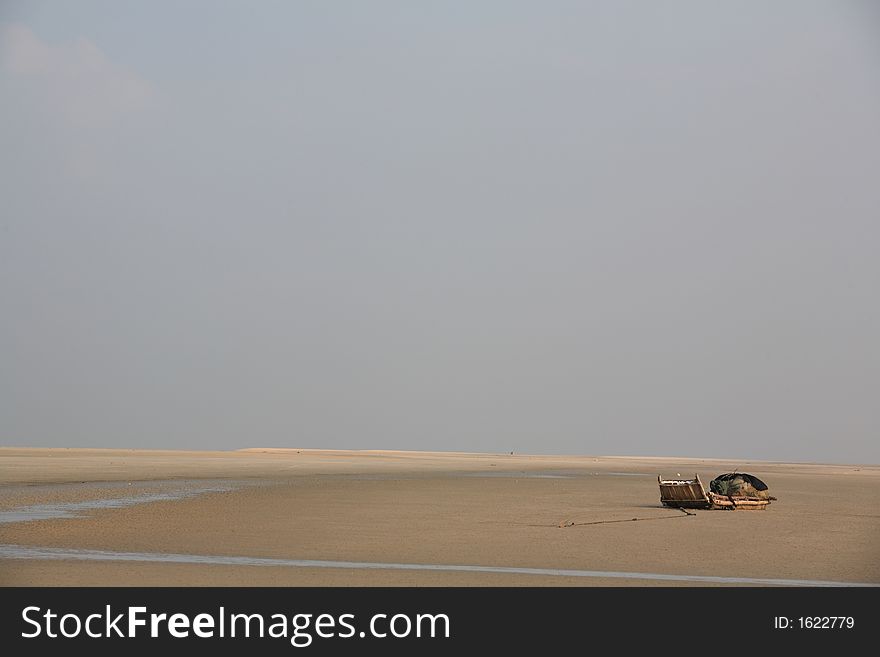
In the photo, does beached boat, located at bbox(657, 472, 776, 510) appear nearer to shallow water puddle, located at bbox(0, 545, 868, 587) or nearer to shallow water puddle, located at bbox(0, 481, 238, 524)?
shallow water puddle, located at bbox(0, 545, 868, 587)

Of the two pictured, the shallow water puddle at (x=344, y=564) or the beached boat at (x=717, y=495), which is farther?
the beached boat at (x=717, y=495)

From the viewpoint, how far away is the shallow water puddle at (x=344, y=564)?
2028 centimetres

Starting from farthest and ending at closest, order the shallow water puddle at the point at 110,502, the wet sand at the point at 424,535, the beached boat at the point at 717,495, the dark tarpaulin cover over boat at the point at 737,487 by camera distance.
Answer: the dark tarpaulin cover over boat at the point at 737,487, the beached boat at the point at 717,495, the shallow water puddle at the point at 110,502, the wet sand at the point at 424,535

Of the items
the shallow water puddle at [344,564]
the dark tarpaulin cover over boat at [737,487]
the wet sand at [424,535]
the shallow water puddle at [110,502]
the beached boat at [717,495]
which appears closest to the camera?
the wet sand at [424,535]

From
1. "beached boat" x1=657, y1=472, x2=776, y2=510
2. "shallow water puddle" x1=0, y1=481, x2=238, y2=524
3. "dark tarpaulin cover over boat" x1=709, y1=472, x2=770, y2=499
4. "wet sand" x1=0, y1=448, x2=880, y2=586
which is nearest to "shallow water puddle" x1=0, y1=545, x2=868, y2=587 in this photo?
"wet sand" x1=0, y1=448, x2=880, y2=586

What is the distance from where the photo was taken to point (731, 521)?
32.5 m

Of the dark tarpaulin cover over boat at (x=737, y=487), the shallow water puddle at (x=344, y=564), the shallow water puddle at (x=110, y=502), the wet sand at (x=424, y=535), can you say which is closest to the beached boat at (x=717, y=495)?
the dark tarpaulin cover over boat at (x=737, y=487)

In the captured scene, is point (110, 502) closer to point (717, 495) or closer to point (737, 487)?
point (717, 495)

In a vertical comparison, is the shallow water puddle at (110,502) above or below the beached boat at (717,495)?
above

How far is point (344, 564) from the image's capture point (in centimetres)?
2159

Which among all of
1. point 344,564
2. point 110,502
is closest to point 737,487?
point 344,564

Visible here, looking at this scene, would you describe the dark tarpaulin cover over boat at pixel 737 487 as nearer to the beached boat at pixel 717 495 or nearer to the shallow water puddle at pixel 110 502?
the beached boat at pixel 717 495

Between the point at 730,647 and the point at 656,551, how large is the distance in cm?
975

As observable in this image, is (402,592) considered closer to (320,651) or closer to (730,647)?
(320,651)
